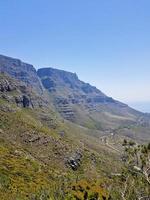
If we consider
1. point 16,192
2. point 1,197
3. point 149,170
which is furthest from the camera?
point 16,192

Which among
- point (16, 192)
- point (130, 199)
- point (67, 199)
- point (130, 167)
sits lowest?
point (16, 192)

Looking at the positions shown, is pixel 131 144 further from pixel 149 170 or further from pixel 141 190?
pixel 149 170

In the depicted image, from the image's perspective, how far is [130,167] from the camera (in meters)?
58.4

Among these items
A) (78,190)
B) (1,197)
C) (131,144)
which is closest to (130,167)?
(131,144)

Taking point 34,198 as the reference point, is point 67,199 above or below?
above

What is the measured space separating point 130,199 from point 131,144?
10.5 meters

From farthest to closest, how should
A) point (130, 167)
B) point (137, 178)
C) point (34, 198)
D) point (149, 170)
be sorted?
point (34, 198) < point (137, 178) < point (130, 167) < point (149, 170)

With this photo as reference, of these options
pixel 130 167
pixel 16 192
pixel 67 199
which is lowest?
pixel 16 192

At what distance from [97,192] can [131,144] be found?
5771 cm

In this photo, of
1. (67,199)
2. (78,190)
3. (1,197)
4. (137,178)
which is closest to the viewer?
(137,178)

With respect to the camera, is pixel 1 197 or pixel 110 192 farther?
pixel 1 197

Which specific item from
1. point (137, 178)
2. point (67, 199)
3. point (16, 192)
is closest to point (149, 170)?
point (137, 178)

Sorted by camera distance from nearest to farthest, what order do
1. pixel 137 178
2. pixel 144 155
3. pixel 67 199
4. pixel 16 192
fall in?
pixel 144 155, pixel 137 178, pixel 67 199, pixel 16 192

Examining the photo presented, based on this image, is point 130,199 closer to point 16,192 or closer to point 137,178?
point 137,178
